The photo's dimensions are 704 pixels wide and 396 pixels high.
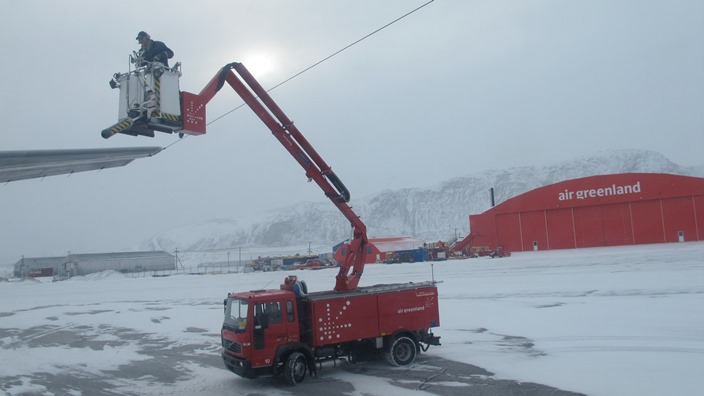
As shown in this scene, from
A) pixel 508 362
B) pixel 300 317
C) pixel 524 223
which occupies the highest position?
pixel 524 223

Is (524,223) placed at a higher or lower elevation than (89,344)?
higher

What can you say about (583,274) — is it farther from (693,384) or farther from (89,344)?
(89,344)

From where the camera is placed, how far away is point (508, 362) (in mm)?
12758

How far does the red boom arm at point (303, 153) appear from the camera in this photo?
43.5 feet

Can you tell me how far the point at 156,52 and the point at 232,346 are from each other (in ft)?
20.8

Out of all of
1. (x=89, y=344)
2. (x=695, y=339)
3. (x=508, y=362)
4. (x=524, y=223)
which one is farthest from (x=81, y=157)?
(x=524, y=223)

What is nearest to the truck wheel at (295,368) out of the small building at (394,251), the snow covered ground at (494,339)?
the snow covered ground at (494,339)

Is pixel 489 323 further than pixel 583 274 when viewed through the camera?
No

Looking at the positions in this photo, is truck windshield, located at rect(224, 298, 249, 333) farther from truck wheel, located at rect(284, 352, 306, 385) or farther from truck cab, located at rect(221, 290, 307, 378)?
truck wheel, located at rect(284, 352, 306, 385)

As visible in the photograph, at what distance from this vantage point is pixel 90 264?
83.1 meters

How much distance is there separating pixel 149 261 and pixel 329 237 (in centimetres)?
11018

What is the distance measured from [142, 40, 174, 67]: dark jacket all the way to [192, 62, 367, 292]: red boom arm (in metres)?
2.40

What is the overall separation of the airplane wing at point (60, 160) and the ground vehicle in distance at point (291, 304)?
6.26 m

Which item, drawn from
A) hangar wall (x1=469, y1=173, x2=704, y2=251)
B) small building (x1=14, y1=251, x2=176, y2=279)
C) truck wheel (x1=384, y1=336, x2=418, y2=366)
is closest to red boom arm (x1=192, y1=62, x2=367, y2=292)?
truck wheel (x1=384, y1=336, x2=418, y2=366)
